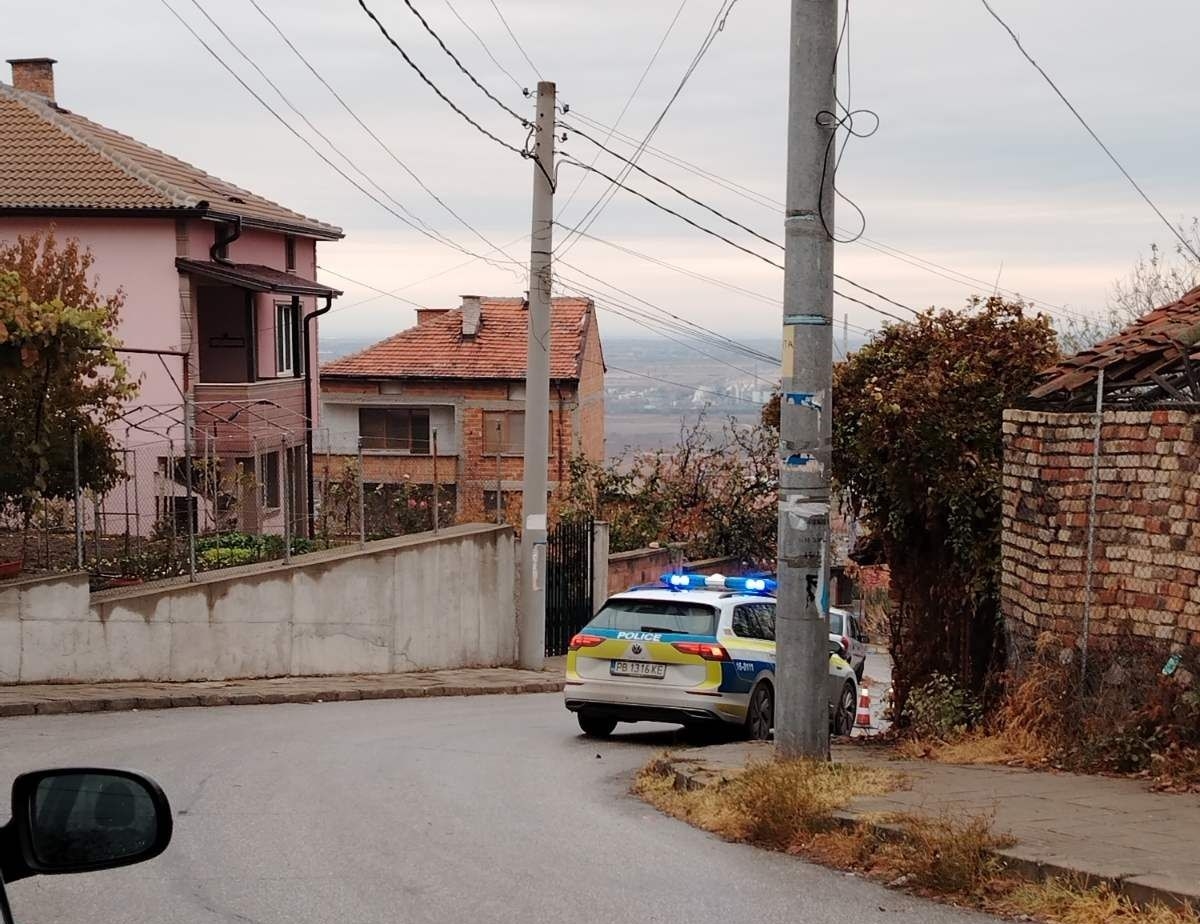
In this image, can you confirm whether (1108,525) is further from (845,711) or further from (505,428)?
(505,428)

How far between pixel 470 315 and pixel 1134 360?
45.1 m

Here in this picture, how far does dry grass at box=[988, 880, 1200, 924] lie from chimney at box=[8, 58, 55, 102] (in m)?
32.4


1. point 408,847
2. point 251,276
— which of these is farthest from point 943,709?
point 251,276

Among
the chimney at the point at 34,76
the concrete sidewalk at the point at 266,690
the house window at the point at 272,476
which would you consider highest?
the chimney at the point at 34,76

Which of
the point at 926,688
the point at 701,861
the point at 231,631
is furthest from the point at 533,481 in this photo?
the point at 701,861

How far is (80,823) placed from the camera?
3.47 meters

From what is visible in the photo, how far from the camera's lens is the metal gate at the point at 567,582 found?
28.8 m

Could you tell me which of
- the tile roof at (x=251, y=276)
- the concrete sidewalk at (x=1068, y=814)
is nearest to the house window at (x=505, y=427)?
the tile roof at (x=251, y=276)

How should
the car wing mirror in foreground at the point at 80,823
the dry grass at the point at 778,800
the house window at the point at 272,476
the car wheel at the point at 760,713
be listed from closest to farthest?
the car wing mirror in foreground at the point at 80,823 < the dry grass at the point at 778,800 < the car wheel at the point at 760,713 < the house window at the point at 272,476

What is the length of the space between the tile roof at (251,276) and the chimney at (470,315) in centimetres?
2191

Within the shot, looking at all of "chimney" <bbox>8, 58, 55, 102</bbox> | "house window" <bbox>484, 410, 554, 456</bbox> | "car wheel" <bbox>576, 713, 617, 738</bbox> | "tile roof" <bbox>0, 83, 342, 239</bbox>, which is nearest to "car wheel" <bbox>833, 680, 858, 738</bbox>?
"car wheel" <bbox>576, 713, 617, 738</bbox>

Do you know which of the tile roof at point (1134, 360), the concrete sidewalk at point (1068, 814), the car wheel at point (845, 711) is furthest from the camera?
the car wheel at point (845, 711)

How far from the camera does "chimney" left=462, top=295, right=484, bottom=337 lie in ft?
181

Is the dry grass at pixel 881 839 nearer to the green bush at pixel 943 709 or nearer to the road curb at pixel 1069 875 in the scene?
the road curb at pixel 1069 875
